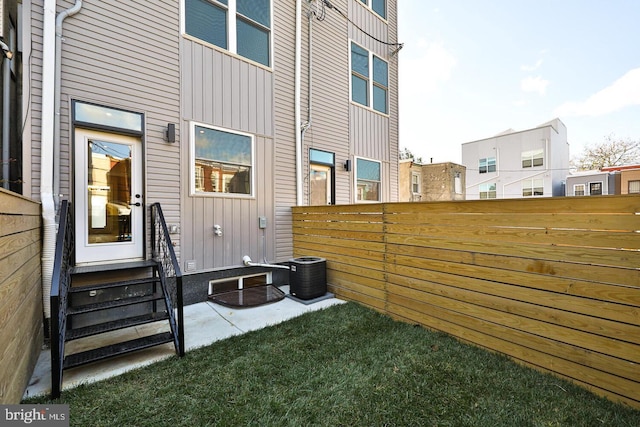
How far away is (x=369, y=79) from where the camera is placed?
724 cm

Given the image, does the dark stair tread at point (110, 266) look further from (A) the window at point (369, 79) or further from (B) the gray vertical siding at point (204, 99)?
(A) the window at point (369, 79)

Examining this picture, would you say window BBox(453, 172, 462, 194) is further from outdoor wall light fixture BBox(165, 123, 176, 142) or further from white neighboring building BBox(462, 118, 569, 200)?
outdoor wall light fixture BBox(165, 123, 176, 142)

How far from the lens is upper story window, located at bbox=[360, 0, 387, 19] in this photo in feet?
23.9

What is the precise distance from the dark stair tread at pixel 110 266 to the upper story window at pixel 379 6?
7.86 meters

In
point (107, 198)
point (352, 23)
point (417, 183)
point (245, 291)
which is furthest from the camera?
point (417, 183)

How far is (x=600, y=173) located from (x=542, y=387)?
66.9 feet

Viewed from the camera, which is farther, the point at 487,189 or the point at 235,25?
the point at 487,189

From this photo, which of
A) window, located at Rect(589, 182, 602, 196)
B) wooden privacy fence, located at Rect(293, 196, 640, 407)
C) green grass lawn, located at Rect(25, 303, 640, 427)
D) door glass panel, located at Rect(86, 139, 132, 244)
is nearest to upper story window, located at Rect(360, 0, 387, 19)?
wooden privacy fence, located at Rect(293, 196, 640, 407)

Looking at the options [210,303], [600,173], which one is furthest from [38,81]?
[600,173]

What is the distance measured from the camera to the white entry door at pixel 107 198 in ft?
11.1

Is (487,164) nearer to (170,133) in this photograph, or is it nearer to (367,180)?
(367,180)

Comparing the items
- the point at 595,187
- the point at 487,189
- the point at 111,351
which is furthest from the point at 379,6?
→ the point at 595,187

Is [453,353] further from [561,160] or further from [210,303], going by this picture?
[561,160]

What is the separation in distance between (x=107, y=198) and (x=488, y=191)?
2040 centimetres
